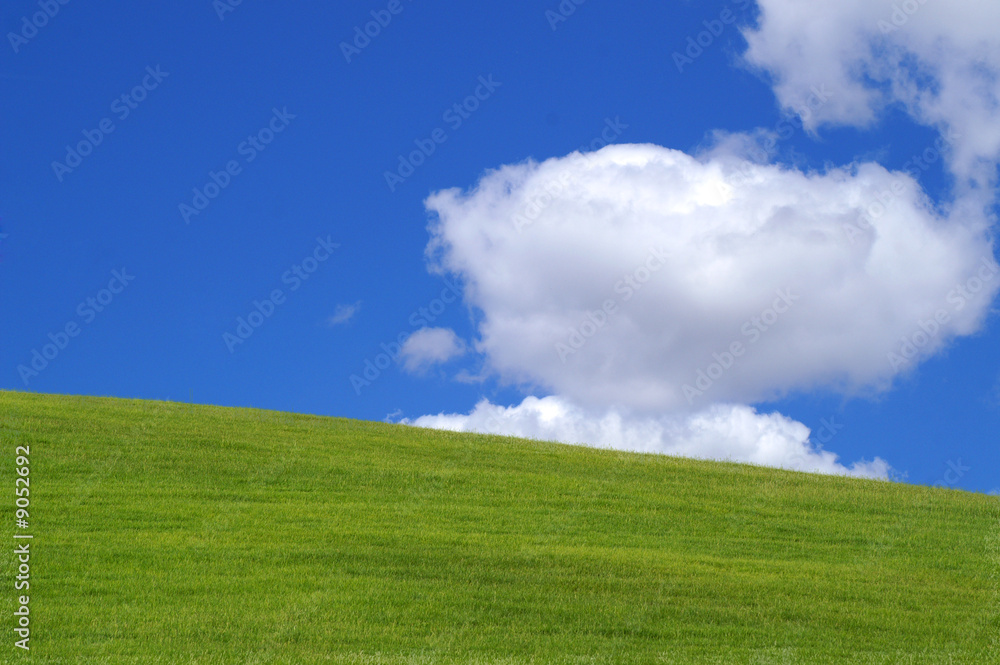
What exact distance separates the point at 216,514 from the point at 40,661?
26.7 ft

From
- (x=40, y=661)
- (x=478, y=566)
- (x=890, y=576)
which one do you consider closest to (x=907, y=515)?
(x=890, y=576)

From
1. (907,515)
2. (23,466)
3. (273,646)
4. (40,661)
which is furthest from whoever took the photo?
(907,515)

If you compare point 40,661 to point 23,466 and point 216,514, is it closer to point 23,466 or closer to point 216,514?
point 216,514

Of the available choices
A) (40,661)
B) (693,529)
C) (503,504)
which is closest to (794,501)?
(693,529)

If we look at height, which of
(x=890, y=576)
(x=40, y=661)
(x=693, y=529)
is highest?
(x=693, y=529)

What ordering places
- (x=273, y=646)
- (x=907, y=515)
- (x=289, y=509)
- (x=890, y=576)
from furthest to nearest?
1. (x=907, y=515)
2. (x=289, y=509)
3. (x=890, y=576)
4. (x=273, y=646)

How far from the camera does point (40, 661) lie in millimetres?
12297

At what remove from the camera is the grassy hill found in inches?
552

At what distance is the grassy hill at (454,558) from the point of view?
14016 millimetres

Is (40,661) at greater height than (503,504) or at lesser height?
lesser

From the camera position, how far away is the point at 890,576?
19547 mm

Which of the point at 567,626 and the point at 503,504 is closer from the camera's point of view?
the point at 567,626

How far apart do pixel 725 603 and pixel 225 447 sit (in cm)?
1795

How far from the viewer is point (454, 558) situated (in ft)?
58.7
